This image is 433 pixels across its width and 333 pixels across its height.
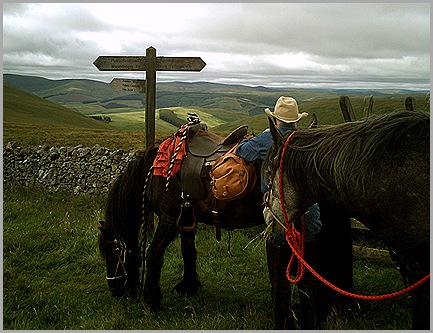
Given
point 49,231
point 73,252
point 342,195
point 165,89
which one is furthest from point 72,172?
point 165,89

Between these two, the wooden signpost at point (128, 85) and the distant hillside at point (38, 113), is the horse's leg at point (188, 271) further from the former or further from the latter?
the distant hillside at point (38, 113)

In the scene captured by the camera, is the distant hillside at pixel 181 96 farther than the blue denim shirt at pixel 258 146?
Yes

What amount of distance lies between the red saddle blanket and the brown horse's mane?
132cm

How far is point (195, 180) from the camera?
161 inches

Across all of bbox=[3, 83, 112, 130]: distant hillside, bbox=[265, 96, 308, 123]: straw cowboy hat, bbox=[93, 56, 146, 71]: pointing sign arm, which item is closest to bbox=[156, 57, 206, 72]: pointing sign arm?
bbox=[93, 56, 146, 71]: pointing sign arm

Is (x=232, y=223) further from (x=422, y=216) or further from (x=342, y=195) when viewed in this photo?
(x=422, y=216)

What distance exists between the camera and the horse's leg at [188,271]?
501 cm

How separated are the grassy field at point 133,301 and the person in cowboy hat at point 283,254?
0.35 metres

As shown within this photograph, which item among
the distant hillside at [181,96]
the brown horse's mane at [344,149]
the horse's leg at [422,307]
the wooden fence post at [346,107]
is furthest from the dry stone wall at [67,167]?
the distant hillside at [181,96]

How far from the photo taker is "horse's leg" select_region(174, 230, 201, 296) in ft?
16.4

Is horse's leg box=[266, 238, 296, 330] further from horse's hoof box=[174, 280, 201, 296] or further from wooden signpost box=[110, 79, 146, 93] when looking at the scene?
wooden signpost box=[110, 79, 146, 93]

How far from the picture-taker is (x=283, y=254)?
11.4 feet

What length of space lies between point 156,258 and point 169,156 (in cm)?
117

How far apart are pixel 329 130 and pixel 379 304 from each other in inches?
101
